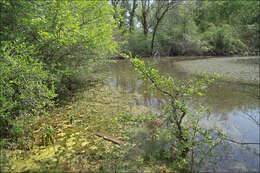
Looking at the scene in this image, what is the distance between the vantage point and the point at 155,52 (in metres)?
23.4

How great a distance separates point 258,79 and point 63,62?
9.45 meters

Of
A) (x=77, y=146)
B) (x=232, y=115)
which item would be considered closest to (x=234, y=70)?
(x=232, y=115)

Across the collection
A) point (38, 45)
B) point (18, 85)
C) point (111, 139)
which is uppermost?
point (38, 45)

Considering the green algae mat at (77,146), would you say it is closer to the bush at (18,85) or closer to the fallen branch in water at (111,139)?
the fallen branch in water at (111,139)

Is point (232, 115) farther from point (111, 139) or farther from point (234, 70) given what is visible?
point (234, 70)

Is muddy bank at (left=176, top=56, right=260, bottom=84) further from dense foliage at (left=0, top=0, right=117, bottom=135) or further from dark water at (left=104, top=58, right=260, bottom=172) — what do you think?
dense foliage at (left=0, top=0, right=117, bottom=135)

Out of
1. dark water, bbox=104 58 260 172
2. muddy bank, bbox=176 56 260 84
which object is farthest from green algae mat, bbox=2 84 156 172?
muddy bank, bbox=176 56 260 84

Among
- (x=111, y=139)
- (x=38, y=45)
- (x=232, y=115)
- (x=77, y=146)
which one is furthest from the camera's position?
(x=232, y=115)

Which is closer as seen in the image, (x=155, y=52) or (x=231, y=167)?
(x=231, y=167)

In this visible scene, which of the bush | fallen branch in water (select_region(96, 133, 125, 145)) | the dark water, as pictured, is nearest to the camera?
the bush

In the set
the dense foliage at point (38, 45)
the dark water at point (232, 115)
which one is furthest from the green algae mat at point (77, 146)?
the dark water at point (232, 115)

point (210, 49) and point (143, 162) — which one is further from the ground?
point (210, 49)

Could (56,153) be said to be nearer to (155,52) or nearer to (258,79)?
(258,79)

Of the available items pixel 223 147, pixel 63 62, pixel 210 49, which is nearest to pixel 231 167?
pixel 223 147
